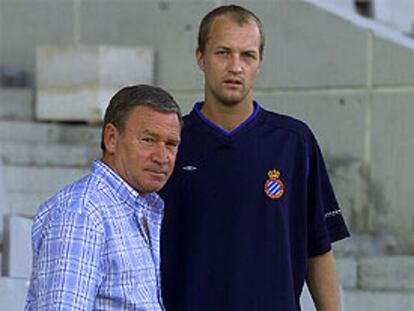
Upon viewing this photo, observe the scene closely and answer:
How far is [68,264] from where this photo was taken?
264 centimetres

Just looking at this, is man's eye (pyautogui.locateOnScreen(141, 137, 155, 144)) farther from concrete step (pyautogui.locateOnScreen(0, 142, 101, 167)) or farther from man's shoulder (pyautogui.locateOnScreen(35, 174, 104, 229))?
concrete step (pyautogui.locateOnScreen(0, 142, 101, 167))

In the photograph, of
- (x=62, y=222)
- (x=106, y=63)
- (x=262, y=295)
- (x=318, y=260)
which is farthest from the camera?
(x=106, y=63)

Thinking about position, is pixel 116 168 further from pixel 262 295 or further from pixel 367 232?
pixel 367 232

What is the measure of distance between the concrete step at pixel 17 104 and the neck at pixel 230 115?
464 cm

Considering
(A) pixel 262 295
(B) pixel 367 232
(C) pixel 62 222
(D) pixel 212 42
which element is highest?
(D) pixel 212 42

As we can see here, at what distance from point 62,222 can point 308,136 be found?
1062mm

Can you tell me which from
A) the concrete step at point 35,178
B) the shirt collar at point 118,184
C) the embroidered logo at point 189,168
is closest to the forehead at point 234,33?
the embroidered logo at point 189,168

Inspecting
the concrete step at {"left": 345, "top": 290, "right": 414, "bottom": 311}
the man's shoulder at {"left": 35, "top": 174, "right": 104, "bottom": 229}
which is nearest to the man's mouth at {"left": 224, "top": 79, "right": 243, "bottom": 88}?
the man's shoulder at {"left": 35, "top": 174, "right": 104, "bottom": 229}

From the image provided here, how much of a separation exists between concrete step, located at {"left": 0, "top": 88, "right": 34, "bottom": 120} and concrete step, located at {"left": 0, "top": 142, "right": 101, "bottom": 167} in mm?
739

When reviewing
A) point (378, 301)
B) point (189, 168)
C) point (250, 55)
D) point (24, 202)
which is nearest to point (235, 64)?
point (250, 55)

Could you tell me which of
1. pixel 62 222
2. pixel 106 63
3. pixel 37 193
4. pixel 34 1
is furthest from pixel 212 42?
pixel 34 1

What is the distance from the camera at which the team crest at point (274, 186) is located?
334 cm

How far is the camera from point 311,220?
348 cm

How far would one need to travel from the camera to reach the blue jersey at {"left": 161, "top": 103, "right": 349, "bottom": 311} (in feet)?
10.9
